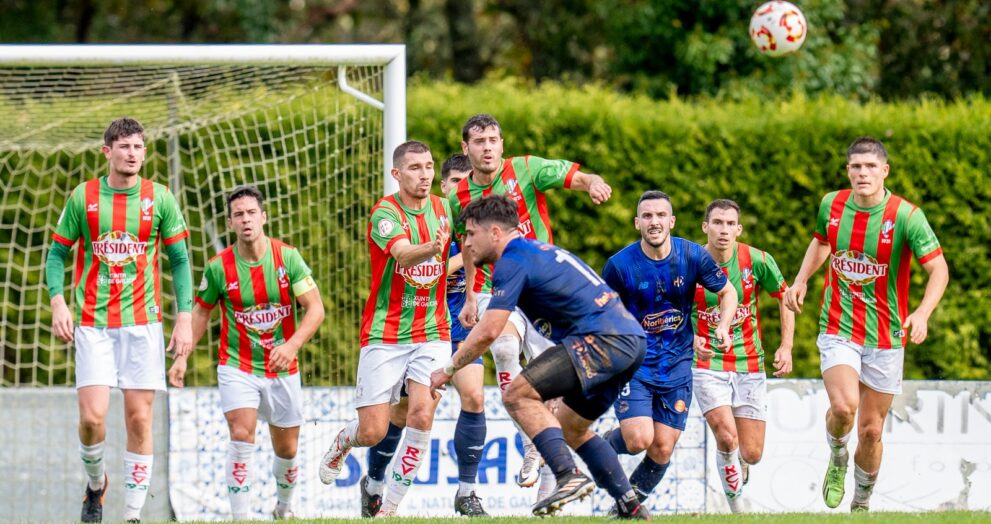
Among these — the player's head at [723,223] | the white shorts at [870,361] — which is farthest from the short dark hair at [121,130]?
the white shorts at [870,361]

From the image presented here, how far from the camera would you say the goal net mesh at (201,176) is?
12289 mm

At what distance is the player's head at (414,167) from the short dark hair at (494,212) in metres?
1.48

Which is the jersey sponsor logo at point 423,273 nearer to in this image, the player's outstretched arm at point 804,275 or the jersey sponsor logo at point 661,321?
the jersey sponsor logo at point 661,321

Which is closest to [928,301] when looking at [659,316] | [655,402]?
[659,316]

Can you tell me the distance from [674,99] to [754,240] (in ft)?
5.87

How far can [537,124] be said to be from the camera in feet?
42.1

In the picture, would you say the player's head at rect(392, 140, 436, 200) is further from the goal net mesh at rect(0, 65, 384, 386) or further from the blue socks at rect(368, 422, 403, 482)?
the goal net mesh at rect(0, 65, 384, 386)

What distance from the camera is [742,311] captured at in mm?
9812

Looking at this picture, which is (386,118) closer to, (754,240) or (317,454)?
(317,454)

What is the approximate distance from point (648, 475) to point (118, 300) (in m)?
3.69

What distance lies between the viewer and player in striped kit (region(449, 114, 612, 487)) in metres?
8.85

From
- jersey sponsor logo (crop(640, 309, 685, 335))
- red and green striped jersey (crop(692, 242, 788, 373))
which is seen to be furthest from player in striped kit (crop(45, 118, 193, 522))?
red and green striped jersey (crop(692, 242, 788, 373))

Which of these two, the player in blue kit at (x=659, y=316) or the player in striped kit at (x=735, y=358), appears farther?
the player in striped kit at (x=735, y=358)

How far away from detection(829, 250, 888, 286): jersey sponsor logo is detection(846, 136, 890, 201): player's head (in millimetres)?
431
